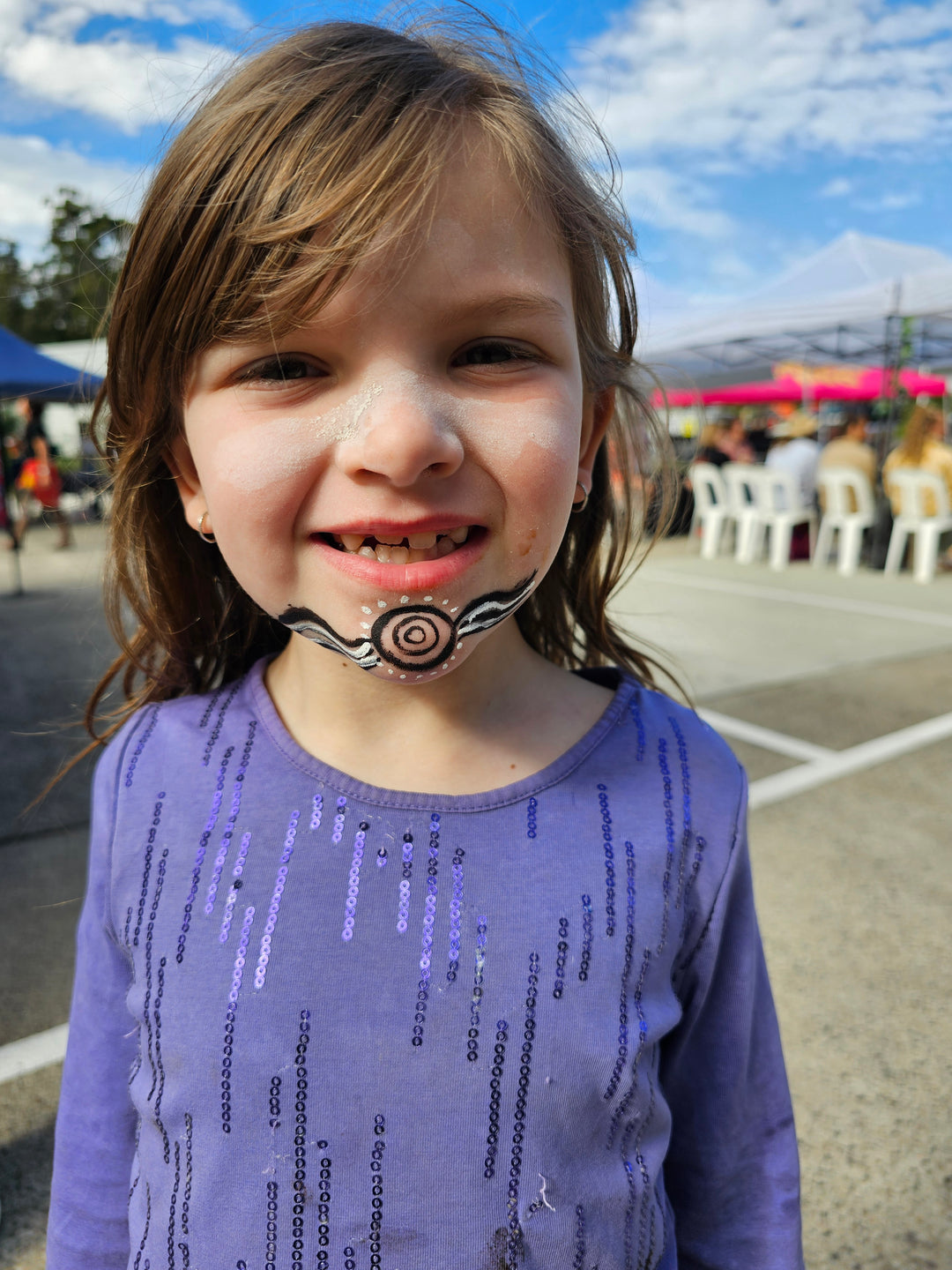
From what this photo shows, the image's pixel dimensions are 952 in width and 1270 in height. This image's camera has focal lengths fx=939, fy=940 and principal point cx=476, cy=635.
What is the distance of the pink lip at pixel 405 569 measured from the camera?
816 millimetres

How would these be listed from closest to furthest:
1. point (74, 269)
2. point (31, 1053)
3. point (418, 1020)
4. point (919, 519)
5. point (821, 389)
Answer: point (418, 1020) < point (74, 269) < point (31, 1053) < point (919, 519) < point (821, 389)

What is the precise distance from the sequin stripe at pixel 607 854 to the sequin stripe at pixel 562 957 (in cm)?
4

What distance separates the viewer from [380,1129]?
0.83 m

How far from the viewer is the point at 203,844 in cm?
97

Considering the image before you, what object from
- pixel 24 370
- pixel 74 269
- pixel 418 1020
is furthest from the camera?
pixel 24 370

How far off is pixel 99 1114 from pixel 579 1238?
1.75ft

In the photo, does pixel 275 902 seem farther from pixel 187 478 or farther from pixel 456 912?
pixel 187 478

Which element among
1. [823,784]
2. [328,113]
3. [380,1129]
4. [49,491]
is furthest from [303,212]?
[49,491]

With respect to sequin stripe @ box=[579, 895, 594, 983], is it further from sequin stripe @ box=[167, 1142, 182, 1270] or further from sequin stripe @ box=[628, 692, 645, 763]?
sequin stripe @ box=[167, 1142, 182, 1270]

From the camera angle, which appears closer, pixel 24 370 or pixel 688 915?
pixel 688 915

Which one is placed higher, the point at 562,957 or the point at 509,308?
the point at 509,308

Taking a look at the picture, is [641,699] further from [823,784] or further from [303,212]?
[823,784]

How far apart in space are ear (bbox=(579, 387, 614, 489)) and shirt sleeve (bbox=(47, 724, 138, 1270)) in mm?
645

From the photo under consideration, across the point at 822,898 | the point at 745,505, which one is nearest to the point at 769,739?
the point at 822,898
